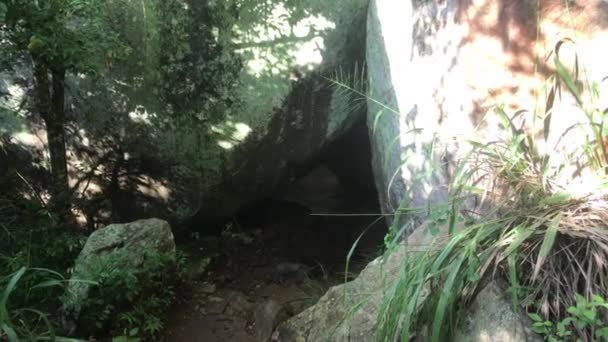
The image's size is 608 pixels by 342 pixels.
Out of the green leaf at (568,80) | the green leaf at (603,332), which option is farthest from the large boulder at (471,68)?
the green leaf at (603,332)

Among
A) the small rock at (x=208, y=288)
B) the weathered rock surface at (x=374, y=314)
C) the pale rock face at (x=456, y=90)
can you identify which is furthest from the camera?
the small rock at (x=208, y=288)

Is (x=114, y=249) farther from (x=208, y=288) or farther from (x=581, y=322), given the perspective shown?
(x=581, y=322)

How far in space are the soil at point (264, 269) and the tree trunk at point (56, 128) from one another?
1.18 m

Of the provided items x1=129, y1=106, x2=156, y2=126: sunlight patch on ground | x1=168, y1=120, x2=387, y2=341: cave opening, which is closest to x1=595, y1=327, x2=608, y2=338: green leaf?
x1=168, y1=120, x2=387, y2=341: cave opening

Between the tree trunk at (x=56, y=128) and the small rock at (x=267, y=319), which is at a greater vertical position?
the tree trunk at (x=56, y=128)

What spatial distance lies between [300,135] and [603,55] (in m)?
3.11

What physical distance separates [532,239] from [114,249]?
291 centimetres

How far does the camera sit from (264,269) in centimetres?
504

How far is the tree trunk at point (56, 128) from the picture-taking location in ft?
13.3

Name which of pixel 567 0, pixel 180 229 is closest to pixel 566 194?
pixel 567 0

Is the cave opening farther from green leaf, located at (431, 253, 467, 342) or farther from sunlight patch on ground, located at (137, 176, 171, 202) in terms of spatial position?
green leaf, located at (431, 253, 467, 342)

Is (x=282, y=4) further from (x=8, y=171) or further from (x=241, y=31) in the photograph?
(x=8, y=171)

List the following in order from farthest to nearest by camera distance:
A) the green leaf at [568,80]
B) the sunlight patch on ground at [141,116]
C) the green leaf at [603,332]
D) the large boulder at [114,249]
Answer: the sunlight patch on ground at [141,116] < the large boulder at [114,249] < the green leaf at [568,80] < the green leaf at [603,332]

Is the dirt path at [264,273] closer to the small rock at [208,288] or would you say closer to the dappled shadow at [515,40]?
the small rock at [208,288]
